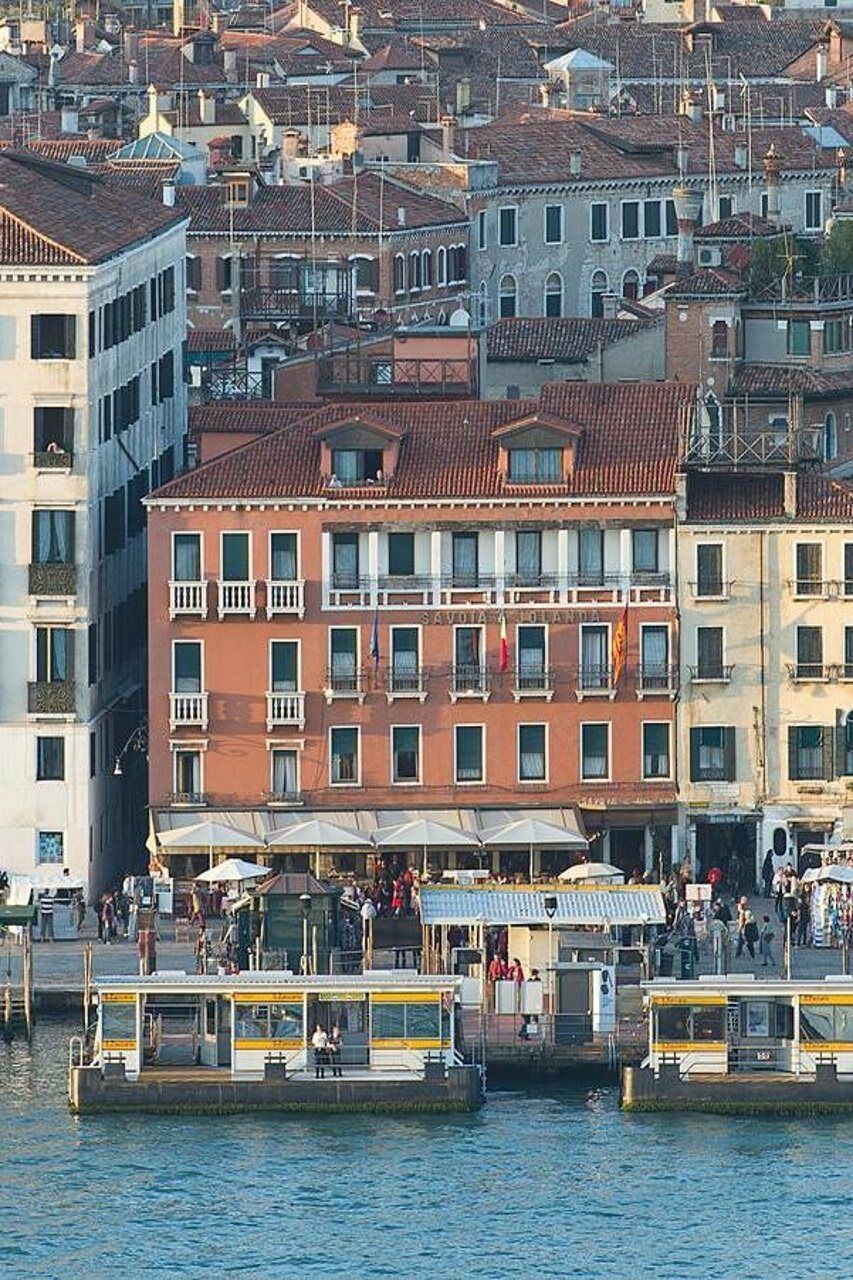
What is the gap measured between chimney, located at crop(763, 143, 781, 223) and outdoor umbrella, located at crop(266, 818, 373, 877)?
56.6 metres

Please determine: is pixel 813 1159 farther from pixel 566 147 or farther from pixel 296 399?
pixel 566 147

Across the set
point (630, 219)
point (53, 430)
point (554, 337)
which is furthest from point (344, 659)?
point (630, 219)

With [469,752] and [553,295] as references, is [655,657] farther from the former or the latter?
[553,295]

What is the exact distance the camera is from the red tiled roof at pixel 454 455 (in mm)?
91125

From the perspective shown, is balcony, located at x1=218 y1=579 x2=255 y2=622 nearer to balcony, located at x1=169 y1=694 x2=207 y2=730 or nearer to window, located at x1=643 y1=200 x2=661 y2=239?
balcony, located at x1=169 y1=694 x2=207 y2=730

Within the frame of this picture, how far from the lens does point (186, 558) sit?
91.5m

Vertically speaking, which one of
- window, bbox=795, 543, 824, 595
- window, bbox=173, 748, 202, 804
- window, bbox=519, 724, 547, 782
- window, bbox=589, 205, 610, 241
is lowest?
window, bbox=173, 748, 202, 804

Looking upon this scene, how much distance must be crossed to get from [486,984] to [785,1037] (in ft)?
16.9

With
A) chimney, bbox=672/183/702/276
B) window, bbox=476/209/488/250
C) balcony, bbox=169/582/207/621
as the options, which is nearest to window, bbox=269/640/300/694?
balcony, bbox=169/582/207/621

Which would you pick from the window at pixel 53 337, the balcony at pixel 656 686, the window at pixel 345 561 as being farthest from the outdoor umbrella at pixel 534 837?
the window at pixel 53 337

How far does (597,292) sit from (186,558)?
215 feet

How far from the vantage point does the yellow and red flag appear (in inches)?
3602

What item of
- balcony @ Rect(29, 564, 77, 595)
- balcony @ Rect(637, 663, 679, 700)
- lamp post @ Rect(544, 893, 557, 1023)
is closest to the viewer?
lamp post @ Rect(544, 893, 557, 1023)

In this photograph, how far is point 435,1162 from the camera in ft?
251
